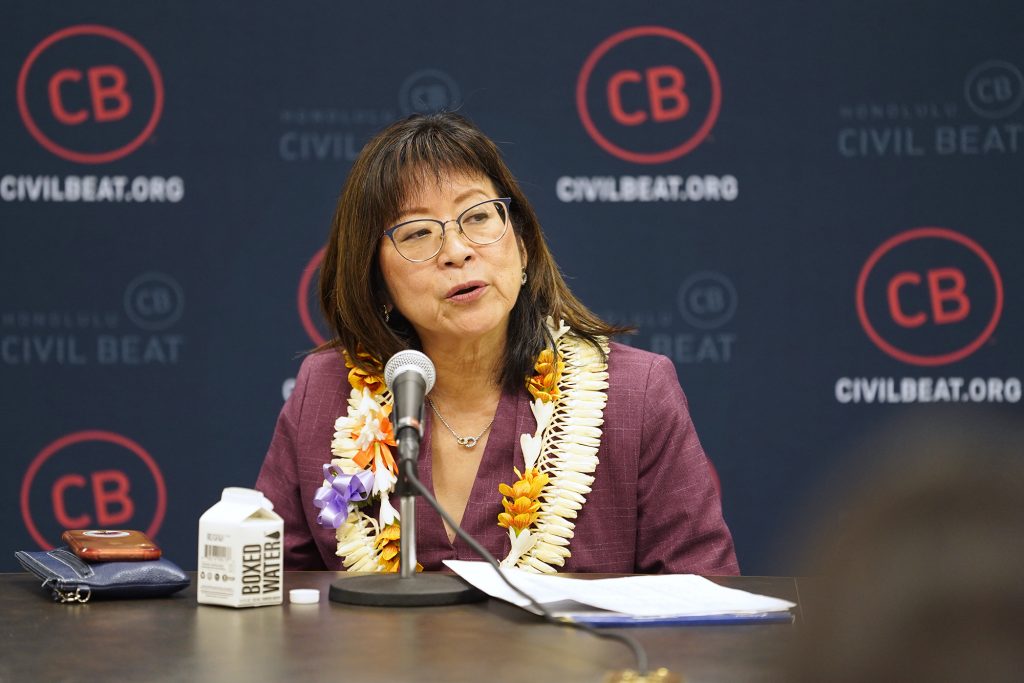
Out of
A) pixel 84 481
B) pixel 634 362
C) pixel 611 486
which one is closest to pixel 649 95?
pixel 634 362

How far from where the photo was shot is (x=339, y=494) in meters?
2.28

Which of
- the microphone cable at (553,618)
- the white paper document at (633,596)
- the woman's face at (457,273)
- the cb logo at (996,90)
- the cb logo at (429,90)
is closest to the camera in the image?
the microphone cable at (553,618)

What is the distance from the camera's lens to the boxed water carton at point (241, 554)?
66.7 inches

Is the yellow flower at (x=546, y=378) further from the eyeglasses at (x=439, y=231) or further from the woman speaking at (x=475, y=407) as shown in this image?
the eyeglasses at (x=439, y=231)

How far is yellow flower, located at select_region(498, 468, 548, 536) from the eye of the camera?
7.57 feet

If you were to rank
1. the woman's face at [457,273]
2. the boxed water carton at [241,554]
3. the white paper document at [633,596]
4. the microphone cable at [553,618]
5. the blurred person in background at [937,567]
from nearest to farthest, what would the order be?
the blurred person in background at [937,567]
the microphone cable at [553,618]
the white paper document at [633,596]
the boxed water carton at [241,554]
the woman's face at [457,273]

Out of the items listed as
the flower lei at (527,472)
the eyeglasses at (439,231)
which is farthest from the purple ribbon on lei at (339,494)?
the eyeglasses at (439,231)

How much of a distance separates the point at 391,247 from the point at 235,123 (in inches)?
47.1

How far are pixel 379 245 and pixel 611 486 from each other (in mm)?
657

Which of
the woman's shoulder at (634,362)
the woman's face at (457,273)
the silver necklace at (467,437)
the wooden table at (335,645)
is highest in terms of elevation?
the woman's face at (457,273)

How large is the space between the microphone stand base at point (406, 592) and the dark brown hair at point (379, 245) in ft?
2.44

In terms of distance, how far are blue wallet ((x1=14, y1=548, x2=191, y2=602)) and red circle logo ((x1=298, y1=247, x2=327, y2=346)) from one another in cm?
170

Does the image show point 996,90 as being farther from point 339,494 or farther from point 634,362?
point 339,494

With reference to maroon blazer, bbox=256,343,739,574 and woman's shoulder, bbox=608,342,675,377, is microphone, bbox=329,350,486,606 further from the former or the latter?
woman's shoulder, bbox=608,342,675,377
